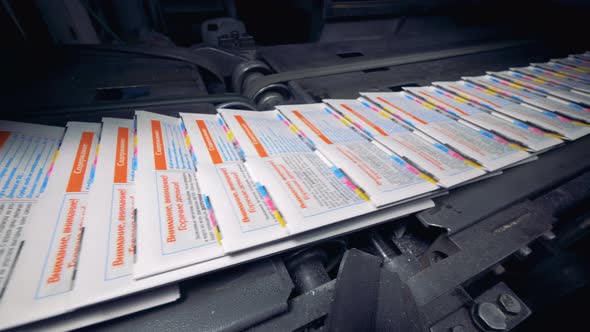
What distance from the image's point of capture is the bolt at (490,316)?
1.33 ft

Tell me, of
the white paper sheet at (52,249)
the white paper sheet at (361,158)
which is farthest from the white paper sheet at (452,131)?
the white paper sheet at (52,249)

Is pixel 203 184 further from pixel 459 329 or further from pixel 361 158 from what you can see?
pixel 459 329

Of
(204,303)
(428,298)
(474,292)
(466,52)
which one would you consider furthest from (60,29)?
(466,52)

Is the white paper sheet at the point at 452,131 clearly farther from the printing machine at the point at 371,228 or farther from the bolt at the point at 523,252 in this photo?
the bolt at the point at 523,252

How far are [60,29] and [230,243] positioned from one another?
2.19 metres

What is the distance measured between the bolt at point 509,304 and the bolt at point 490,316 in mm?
17

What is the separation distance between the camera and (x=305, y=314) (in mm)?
403

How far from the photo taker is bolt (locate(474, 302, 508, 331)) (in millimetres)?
404

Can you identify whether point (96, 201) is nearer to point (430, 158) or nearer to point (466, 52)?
point (430, 158)

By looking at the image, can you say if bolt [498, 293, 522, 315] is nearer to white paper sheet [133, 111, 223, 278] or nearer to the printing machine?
the printing machine

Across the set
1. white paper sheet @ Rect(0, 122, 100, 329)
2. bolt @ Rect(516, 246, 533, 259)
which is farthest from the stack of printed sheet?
bolt @ Rect(516, 246, 533, 259)

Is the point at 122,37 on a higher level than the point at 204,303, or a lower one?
higher

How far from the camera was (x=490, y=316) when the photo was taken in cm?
41

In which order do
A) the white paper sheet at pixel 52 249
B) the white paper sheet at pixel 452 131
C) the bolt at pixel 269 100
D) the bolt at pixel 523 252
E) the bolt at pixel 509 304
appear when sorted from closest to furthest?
the white paper sheet at pixel 52 249 < the bolt at pixel 509 304 < the bolt at pixel 523 252 < the white paper sheet at pixel 452 131 < the bolt at pixel 269 100
